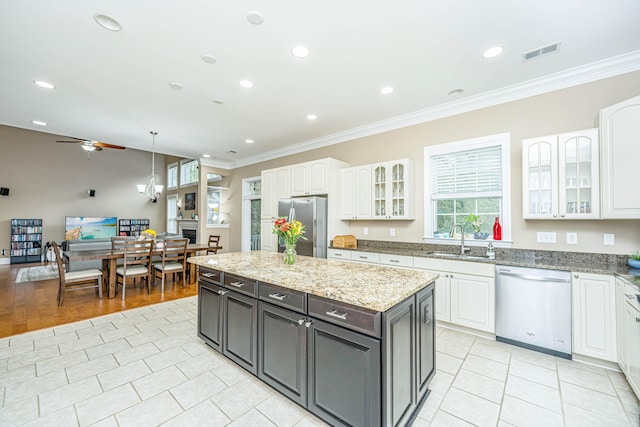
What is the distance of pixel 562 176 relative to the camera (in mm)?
2752

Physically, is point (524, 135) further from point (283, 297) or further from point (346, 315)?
point (283, 297)

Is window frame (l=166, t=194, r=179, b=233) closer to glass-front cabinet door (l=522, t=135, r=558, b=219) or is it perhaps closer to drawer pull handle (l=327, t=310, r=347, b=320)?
drawer pull handle (l=327, t=310, r=347, b=320)

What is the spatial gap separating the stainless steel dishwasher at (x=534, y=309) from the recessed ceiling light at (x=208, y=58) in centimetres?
364

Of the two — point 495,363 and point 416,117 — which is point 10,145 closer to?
point 416,117

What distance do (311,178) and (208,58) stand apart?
2542mm

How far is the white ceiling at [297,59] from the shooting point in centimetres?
208

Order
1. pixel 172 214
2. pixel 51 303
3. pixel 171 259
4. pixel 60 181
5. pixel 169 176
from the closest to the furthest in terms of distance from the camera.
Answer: pixel 51 303, pixel 171 259, pixel 60 181, pixel 172 214, pixel 169 176

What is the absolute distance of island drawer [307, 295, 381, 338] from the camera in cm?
145

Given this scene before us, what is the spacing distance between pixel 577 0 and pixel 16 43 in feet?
15.3

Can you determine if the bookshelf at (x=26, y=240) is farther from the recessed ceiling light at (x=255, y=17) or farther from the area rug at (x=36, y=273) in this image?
the recessed ceiling light at (x=255, y=17)

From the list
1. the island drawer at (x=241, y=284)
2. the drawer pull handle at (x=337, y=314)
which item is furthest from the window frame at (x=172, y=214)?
the drawer pull handle at (x=337, y=314)

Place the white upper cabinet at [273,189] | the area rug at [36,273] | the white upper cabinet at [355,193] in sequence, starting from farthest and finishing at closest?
the area rug at [36,273]
the white upper cabinet at [273,189]
the white upper cabinet at [355,193]

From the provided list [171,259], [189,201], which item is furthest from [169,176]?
[171,259]

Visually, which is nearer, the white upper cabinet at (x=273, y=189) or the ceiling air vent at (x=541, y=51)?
the ceiling air vent at (x=541, y=51)
